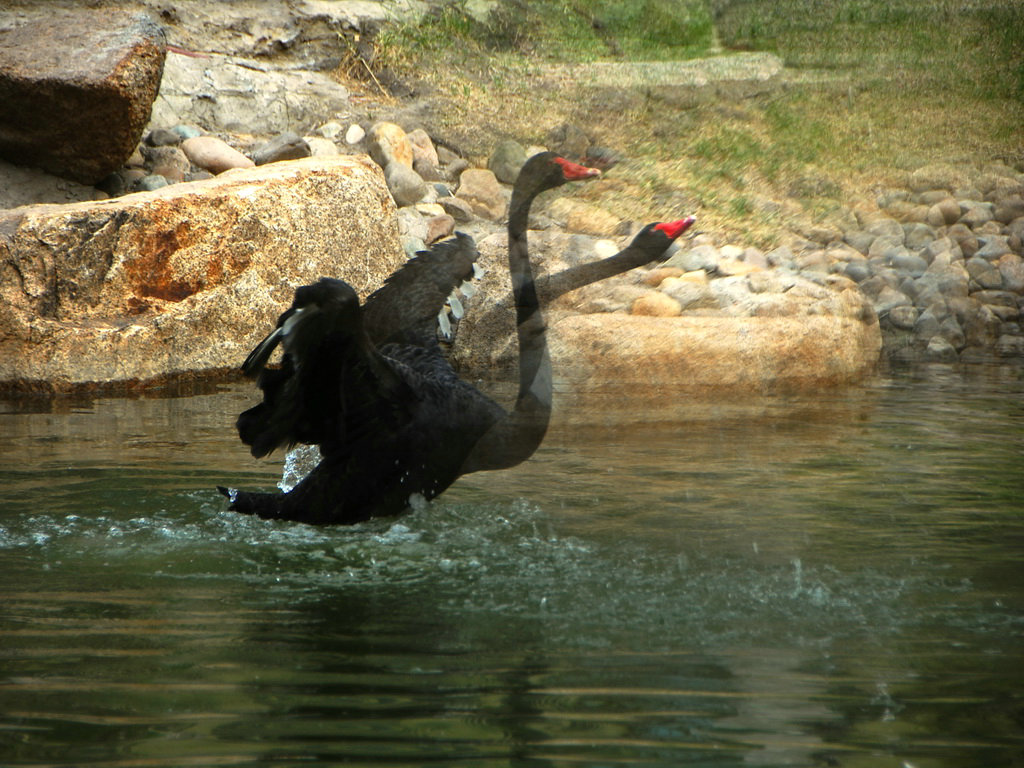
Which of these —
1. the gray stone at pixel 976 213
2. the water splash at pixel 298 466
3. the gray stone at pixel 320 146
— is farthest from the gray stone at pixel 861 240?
the water splash at pixel 298 466

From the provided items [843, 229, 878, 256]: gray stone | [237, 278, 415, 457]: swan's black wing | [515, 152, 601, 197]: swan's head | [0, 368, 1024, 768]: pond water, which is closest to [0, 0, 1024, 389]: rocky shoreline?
[843, 229, 878, 256]: gray stone

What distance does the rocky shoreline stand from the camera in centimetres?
586

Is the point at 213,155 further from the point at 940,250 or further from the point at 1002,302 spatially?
the point at 1002,302

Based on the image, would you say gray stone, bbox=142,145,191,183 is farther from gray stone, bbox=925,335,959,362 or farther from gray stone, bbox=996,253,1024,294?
gray stone, bbox=996,253,1024,294

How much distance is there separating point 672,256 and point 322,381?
4.37 metres

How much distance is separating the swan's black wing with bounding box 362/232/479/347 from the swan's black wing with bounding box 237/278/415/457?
Result: 0.66m

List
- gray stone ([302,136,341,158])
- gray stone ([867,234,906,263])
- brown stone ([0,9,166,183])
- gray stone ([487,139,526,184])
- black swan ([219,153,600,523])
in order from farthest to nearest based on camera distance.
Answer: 1. gray stone ([487,139,526,184])
2. gray stone ([302,136,341,158])
3. gray stone ([867,234,906,263])
4. brown stone ([0,9,166,183])
5. black swan ([219,153,600,523])

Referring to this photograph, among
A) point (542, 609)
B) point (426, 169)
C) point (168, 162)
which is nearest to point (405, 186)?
point (426, 169)

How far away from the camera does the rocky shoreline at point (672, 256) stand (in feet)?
19.2

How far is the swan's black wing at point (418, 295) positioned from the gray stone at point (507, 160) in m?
4.39

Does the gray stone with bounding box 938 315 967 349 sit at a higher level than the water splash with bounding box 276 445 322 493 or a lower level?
higher

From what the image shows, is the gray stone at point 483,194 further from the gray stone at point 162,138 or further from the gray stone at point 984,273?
the gray stone at point 984,273

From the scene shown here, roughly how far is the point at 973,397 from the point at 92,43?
5233 mm

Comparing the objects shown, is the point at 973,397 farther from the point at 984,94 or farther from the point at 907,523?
the point at 984,94
